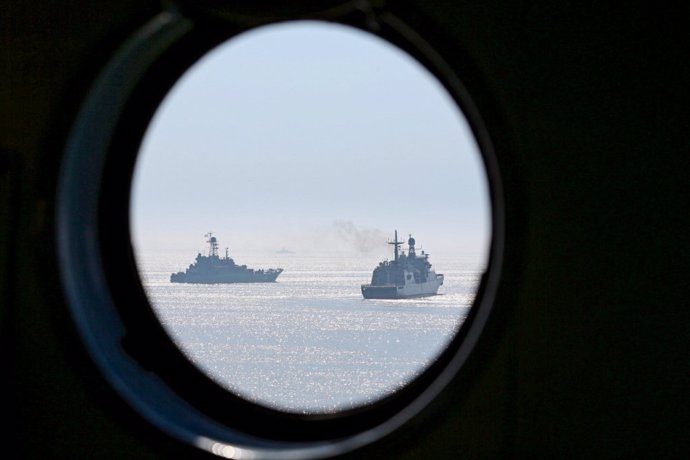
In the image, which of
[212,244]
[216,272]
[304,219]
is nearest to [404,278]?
[216,272]

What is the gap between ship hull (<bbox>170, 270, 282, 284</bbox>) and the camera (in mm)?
32156

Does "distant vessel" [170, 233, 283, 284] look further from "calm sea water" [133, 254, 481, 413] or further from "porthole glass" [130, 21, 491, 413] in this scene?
"calm sea water" [133, 254, 481, 413]

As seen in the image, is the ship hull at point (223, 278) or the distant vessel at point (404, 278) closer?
the distant vessel at point (404, 278)

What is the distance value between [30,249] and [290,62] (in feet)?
128

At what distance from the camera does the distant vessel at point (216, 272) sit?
3225cm

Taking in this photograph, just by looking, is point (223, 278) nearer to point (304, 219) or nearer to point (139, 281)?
point (304, 219)

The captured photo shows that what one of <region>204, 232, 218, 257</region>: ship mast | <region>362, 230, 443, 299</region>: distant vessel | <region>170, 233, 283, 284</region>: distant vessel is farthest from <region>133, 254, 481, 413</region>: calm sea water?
<region>362, 230, 443, 299</region>: distant vessel

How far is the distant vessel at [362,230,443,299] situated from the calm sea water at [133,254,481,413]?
2.83 m

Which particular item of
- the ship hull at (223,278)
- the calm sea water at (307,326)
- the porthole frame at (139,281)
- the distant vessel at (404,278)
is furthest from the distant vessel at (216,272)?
the porthole frame at (139,281)

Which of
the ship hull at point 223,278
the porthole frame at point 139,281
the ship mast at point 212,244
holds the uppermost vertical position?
the ship mast at point 212,244

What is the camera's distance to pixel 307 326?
119ft

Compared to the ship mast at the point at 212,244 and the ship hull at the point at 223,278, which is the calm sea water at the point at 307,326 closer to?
the ship hull at the point at 223,278

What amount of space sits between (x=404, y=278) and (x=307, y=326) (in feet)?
38.0

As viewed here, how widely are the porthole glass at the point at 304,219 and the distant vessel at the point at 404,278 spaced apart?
0.87 m
